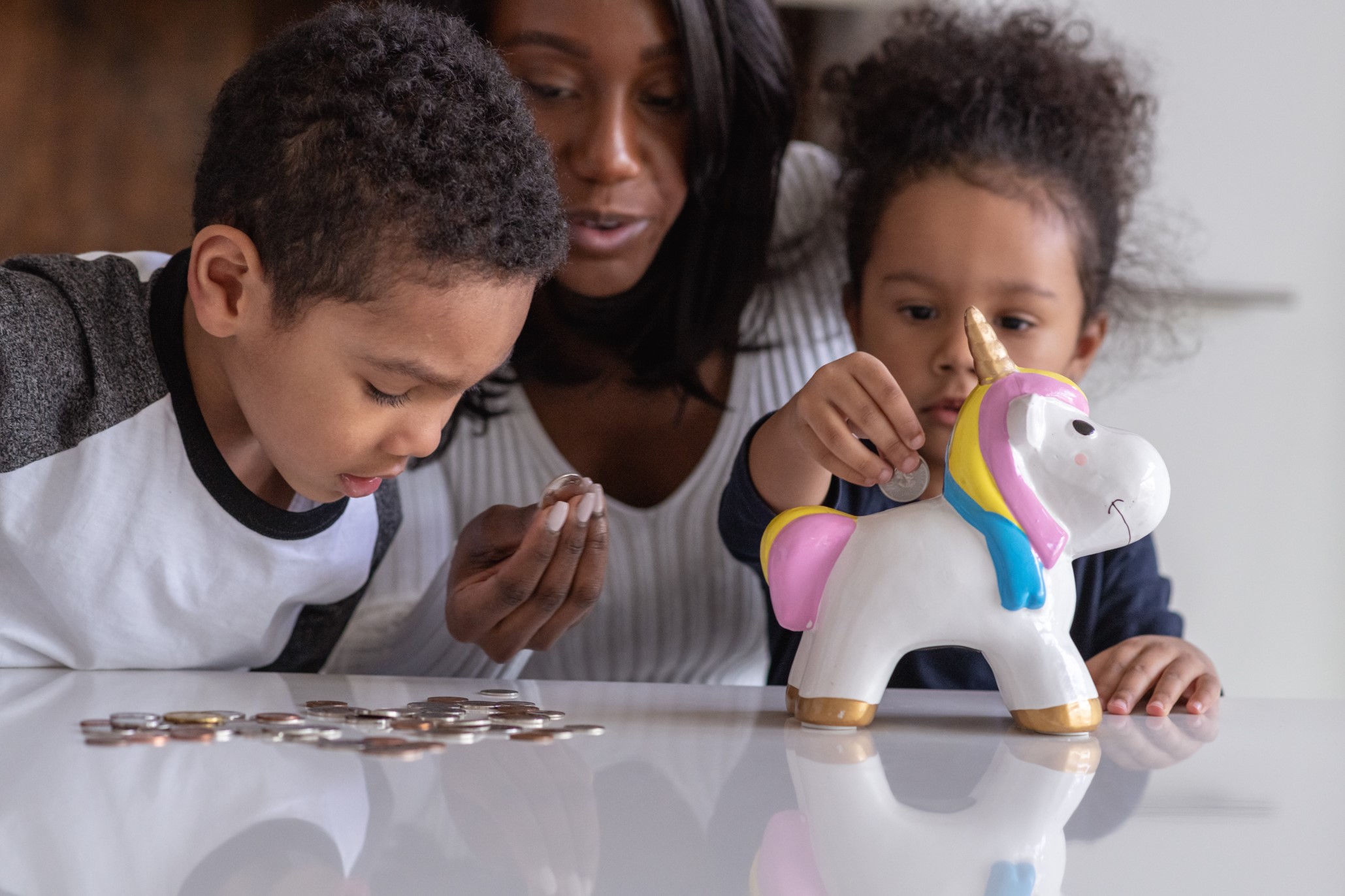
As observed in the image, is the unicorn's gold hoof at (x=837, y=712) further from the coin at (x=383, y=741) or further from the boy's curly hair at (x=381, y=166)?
the boy's curly hair at (x=381, y=166)

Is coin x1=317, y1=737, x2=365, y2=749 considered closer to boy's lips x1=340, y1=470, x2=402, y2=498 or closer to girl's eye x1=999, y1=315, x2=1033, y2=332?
boy's lips x1=340, y1=470, x2=402, y2=498

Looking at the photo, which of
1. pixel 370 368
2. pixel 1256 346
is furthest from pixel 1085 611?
pixel 1256 346

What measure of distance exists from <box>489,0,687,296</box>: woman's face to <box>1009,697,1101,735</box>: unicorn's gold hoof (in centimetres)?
58

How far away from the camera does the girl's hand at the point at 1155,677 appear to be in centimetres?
72

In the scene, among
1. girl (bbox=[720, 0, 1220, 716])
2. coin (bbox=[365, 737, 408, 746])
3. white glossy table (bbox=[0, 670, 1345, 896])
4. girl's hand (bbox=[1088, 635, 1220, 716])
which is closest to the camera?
white glossy table (bbox=[0, 670, 1345, 896])

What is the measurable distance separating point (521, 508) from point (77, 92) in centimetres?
155

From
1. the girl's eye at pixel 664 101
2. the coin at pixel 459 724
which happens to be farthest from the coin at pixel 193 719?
the girl's eye at pixel 664 101

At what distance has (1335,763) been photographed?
1.97 feet

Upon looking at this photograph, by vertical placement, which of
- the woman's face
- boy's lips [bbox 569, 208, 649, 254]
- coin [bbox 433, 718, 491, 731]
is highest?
the woman's face

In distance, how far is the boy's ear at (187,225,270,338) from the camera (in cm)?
72

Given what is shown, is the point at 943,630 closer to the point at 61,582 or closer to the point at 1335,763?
the point at 1335,763

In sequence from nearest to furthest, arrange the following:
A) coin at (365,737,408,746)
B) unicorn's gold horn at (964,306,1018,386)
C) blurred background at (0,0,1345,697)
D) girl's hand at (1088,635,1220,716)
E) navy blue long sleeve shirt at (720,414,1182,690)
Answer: coin at (365,737,408,746)
unicorn's gold horn at (964,306,1018,386)
girl's hand at (1088,635,1220,716)
navy blue long sleeve shirt at (720,414,1182,690)
blurred background at (0,0,1345,697)

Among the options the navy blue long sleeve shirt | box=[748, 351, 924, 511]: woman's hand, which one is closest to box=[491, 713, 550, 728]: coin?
box=[748, 351, 924, 511]: woman's hand

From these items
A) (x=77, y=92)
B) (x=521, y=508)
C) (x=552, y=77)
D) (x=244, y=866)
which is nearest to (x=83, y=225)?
(x=77, y=92)
